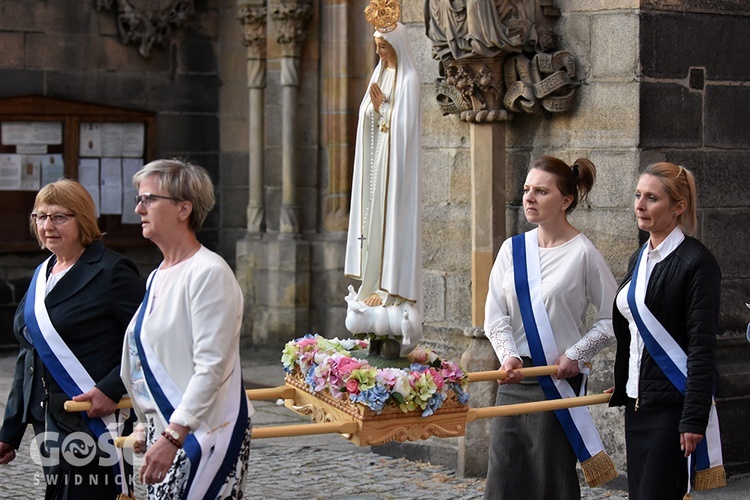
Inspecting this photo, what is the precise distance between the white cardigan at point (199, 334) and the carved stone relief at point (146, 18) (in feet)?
30.7

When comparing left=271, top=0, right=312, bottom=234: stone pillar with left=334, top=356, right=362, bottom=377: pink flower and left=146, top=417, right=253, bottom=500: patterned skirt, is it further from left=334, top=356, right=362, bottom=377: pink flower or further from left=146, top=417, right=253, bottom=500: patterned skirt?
left=146, top=417, right=253, bottom=500: patterned skirt

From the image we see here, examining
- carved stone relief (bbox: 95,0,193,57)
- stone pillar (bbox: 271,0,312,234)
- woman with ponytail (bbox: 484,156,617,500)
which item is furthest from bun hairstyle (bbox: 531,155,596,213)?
carved stone relief (bbox: 95,0,193,57)

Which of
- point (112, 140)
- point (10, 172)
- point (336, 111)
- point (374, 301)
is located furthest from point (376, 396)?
point (112, 140)

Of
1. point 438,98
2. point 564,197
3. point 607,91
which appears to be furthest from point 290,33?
point 564,197

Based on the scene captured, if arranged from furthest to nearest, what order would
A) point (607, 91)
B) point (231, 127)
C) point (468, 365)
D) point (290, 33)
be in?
1. point (231, 127)
2. point (290, 33)
3. point (468, 365)
4. point (607, 91)

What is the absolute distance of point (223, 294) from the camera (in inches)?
166

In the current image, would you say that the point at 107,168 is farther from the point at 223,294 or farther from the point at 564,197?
the point at 223,294

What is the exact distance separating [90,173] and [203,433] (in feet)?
31.1

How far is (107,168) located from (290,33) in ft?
7.53

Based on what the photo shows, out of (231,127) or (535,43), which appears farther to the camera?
(231,127)

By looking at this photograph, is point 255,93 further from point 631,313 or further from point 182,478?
point 182,478

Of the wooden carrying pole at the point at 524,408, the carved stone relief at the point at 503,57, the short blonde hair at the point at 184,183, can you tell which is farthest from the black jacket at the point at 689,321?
the carved stone relief at the point at 503,57

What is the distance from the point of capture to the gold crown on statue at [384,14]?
17.4 ft

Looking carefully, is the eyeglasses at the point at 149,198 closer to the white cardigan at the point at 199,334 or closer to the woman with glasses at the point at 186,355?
the woman with glasses at the point at 186,355
